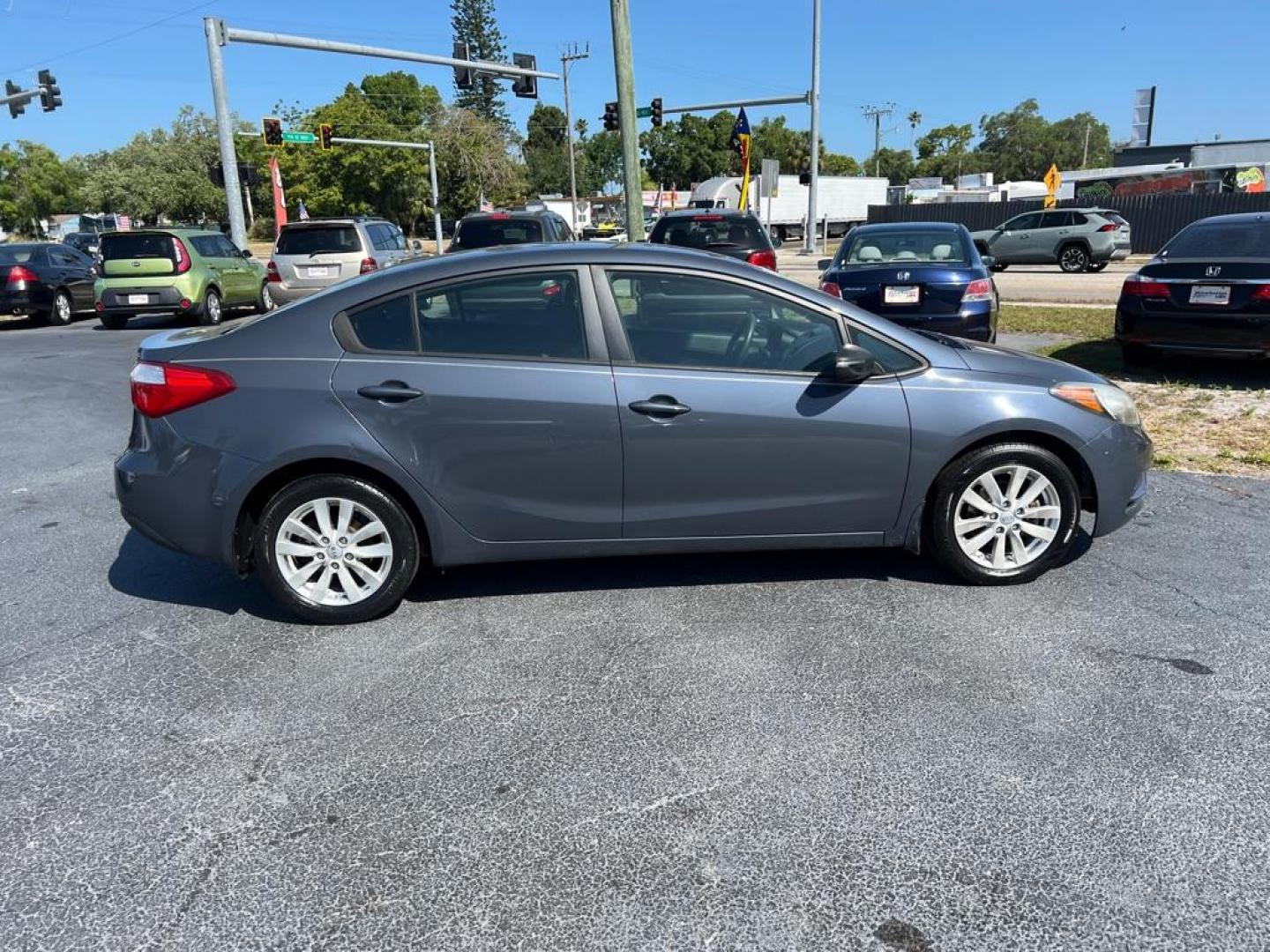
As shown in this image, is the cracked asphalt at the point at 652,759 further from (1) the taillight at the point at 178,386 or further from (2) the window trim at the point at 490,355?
(2) the window trim at the point at 490,355

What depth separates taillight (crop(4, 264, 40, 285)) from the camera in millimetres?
17297

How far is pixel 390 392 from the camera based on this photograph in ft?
13.0

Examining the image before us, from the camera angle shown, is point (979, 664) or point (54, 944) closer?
point (54, 944)

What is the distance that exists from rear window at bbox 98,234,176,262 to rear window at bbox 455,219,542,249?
19.3 ft

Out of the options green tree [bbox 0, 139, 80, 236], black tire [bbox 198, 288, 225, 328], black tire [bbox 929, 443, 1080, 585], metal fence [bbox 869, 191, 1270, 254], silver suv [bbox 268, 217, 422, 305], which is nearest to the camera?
black tire [bbox 929, 443, 1080, 585]

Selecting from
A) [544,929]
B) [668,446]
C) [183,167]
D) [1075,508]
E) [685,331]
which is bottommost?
[544,929]

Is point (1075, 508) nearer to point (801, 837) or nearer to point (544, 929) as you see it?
point (801, 837)

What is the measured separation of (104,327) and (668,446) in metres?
16.5

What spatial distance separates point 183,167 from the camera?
76688 mm

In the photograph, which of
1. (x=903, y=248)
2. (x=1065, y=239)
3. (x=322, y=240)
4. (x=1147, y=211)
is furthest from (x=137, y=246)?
(x=1147, y=211)

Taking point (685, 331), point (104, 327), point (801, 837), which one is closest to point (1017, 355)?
point (685, 331)

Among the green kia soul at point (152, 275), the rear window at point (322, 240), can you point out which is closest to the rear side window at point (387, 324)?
the rear window at point (322, 240)

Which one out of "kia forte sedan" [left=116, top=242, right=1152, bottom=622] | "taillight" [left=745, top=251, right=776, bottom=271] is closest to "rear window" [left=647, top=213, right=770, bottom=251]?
"taillight" [left=745, top=251, right=776, bottom=271]

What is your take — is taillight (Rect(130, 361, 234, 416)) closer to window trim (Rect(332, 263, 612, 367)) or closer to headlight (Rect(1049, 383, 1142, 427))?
window trim (Rect(332, 263, 612, 367))
